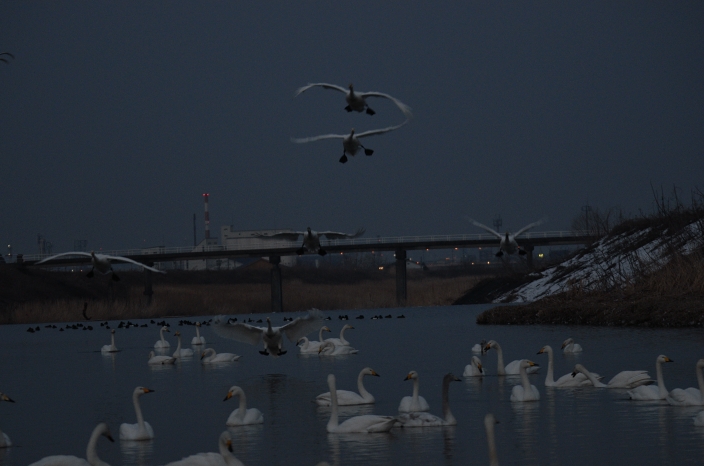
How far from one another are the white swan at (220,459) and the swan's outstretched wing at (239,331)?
38.8 feet

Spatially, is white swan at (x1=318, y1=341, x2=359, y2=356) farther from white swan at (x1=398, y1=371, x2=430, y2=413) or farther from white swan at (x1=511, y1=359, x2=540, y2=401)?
white swan at (x1=398, y1=371, x2=430, y2=413)

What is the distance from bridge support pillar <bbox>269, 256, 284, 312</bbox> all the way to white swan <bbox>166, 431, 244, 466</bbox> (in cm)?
7219

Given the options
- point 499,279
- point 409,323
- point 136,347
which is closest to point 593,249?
point 499,279

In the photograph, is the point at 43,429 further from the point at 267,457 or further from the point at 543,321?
the point at 543,321

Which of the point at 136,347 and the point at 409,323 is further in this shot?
the point at 409,323

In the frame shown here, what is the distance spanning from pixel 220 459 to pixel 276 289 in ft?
245

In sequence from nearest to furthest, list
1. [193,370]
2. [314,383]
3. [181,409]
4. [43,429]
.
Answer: [43,429] < [181,409] < [314,383] < [193,370]

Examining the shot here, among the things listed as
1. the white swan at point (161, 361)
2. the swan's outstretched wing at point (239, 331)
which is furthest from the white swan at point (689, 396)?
the white swan at point (161, 361)

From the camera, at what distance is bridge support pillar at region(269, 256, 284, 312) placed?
283 ft

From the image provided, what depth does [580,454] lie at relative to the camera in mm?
14672

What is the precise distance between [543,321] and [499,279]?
37.8 meters

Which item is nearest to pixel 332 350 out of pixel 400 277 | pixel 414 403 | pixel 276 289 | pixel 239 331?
pixel 239 331

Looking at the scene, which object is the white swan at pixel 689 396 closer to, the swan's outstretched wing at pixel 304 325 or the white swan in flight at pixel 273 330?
the white swan in flight at pixel 273 330

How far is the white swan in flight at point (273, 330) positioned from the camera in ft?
82.5
